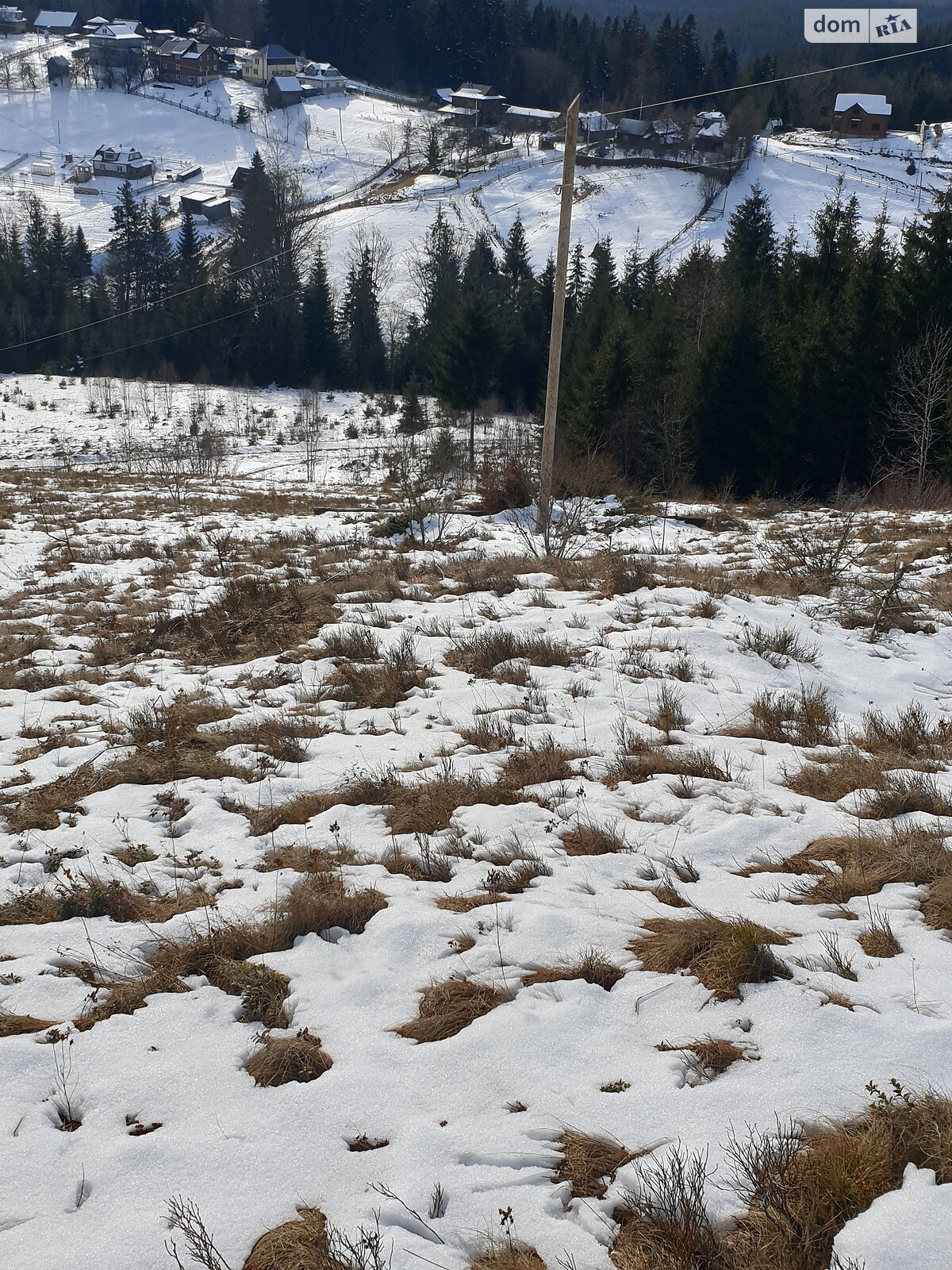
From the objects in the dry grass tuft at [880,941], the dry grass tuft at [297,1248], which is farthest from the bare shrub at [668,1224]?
the dry grass tuft at [880,941]

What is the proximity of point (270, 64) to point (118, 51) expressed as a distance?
74.0ft

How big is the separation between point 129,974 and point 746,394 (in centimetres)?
2840

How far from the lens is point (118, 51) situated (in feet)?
403

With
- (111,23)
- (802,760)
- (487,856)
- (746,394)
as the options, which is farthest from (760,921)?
(111,23)

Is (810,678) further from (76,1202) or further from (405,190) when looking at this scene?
(405,190)

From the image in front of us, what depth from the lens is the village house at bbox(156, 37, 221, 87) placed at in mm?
121875

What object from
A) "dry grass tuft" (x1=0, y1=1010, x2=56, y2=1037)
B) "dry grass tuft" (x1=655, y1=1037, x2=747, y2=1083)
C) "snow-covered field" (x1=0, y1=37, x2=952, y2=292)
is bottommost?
"dry grass tuft" (x1=0, y1=1010, x2=56, y2=1037)

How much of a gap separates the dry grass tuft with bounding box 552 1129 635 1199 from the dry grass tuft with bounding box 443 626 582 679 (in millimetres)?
4768

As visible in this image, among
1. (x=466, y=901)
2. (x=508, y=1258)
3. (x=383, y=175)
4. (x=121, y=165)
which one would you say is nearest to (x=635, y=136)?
(x=383, y=175)

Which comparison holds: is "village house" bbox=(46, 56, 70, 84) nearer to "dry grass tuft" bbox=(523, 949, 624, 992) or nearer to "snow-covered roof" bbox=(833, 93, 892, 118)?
"snow-covered roof" bbox=(833, 93, 892, 118)

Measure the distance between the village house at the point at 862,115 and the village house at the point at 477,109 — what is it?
41453mm

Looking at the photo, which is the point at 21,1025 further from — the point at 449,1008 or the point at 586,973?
the point at 586,973

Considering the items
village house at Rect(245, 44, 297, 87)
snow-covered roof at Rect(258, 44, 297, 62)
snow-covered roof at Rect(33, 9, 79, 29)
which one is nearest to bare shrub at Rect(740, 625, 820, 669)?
village house at Rect(245, 44, 297, 87)

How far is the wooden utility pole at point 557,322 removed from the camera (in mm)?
12797
